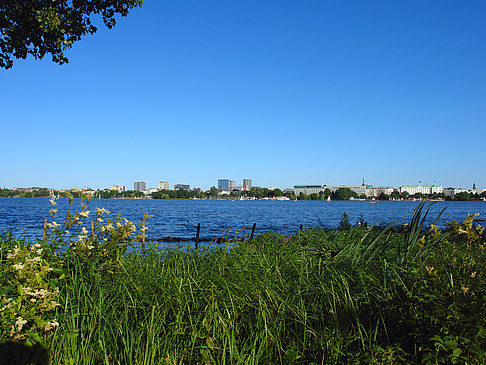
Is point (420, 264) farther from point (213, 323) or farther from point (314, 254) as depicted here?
point (213, 323)

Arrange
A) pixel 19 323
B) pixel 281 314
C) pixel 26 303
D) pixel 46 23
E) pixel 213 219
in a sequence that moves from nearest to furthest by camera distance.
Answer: pixel 19 323 < pixel 26 303 < pixel 281 314 < pixel 46 23 < pixel 213 219

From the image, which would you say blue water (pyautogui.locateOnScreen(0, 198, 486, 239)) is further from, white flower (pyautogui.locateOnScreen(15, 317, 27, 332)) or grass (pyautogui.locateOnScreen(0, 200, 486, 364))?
white flower (pyautogui.locateOnScreen(15, 317, 27, 332))

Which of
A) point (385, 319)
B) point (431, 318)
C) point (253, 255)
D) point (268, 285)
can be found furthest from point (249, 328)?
point (253, 255)

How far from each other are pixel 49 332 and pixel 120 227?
7.36 feet

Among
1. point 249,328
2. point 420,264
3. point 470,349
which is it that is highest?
point 420,264

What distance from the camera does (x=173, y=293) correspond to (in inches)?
171

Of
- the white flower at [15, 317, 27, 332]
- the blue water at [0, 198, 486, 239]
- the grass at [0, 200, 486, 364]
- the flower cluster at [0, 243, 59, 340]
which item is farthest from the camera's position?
the blue water at [0, 198, 486, 239]

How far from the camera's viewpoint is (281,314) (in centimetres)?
414

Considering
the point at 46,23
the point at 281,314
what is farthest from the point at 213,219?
the point at 281,314

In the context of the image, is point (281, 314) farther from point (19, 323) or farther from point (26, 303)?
point (26, 303)

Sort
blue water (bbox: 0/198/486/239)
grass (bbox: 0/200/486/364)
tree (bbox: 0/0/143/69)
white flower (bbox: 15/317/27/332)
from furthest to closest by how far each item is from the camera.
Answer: blue water (bbox: 0/198/486/239), tree (bbox: 0/0/143/69), grass (bbox: 0/200/486/364), white flower (bbox: 15/317/27/332)

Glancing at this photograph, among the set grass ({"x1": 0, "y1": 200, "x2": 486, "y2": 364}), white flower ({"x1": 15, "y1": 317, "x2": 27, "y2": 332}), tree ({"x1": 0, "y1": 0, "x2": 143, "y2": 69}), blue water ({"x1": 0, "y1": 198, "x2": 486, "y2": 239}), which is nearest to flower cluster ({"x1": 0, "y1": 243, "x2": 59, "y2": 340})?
white flower ({"x1": 15, "y1": 317, "x2": 27, "y2": 332})

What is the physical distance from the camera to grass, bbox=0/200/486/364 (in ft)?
11.2

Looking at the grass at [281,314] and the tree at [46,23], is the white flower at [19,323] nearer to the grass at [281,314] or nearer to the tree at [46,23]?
the grass at [281,314]
